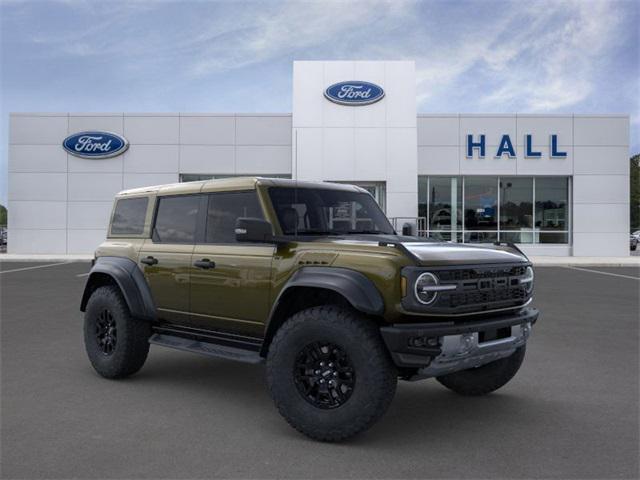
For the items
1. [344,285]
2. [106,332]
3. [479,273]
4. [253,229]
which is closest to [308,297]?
[344,285]

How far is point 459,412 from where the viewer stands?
4836 millimetres

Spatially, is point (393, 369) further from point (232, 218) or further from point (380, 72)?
point (380, 72)

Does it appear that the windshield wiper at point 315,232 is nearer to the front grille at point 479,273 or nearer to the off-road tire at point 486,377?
the front grille at point 479,273

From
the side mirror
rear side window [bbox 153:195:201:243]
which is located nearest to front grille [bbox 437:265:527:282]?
the side mirror

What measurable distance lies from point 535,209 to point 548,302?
16.9 metres

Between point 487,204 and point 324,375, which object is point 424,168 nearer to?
point 487,204

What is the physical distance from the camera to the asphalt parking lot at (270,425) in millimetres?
3658

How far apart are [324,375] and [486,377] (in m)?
1.82

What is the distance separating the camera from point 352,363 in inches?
155

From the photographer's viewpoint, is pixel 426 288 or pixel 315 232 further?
pixel 315 232

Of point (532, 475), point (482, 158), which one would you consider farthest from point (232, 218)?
point (482, 158)

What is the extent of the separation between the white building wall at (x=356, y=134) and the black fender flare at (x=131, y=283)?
1959cm

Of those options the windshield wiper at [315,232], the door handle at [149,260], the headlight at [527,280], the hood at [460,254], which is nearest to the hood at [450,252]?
the hood at [460,254]

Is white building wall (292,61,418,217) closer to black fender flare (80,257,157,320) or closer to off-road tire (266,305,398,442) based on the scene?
A: black fender flare (80,257,157,320)
